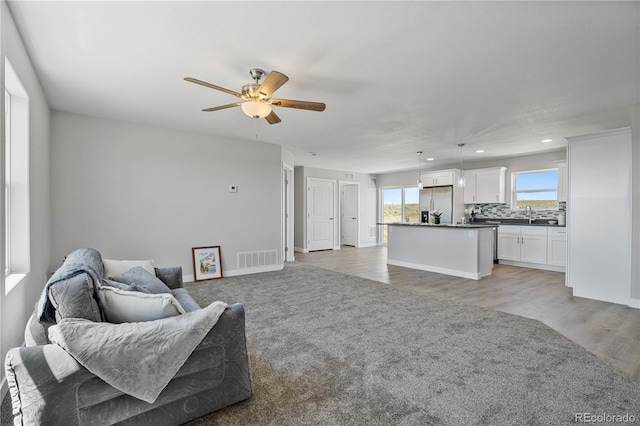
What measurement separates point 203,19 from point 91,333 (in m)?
2.00

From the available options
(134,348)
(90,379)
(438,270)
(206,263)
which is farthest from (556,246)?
(90,379)

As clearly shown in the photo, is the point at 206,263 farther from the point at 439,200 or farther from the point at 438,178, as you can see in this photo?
the point at 438,178

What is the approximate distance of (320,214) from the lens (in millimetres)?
8844

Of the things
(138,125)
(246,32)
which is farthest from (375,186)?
(246,32)

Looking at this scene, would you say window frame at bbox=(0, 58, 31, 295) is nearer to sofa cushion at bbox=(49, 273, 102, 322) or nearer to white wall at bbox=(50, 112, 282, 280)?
sofa cushion at bbox=(49, 273, 102, 322)

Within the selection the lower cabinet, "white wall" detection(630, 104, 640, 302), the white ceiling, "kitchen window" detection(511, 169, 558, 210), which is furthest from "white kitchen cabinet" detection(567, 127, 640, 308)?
"kitchen window" detection(511, 169, 558, 210)

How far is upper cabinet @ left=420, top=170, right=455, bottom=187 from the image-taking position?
765cm

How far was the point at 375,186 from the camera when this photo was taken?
1030 cm

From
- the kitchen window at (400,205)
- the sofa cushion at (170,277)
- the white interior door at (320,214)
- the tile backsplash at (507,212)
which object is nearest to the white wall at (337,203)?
the white interior door at (320,214)

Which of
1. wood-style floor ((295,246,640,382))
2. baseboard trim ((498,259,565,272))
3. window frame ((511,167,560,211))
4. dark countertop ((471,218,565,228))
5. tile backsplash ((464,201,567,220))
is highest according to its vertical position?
window frame ((511,167,560,211))

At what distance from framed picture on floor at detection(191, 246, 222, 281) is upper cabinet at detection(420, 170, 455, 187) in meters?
5.74

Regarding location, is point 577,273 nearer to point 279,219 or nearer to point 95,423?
point 279,219

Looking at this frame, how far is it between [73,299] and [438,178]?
25.8ft

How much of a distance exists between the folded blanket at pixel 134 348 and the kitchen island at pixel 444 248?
4943 mm
